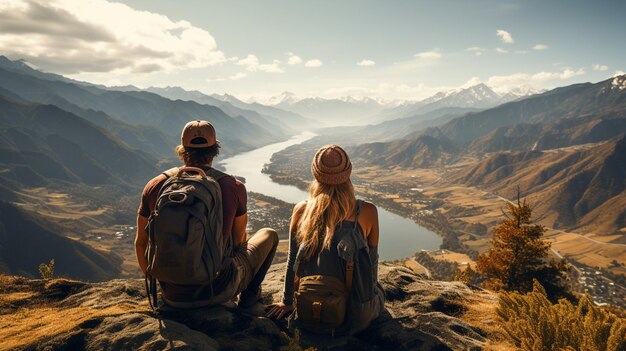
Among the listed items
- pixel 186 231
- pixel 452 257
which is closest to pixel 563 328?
pixel 186 231

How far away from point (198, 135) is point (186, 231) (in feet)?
6.60

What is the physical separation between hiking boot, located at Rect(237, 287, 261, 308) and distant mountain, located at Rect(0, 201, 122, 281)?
132m

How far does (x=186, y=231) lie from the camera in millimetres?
5203

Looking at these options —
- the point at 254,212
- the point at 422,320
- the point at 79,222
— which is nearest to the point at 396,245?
the point at 254,212

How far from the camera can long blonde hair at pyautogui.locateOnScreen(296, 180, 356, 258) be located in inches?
239

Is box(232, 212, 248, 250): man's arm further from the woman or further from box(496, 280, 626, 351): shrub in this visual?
box(496, 280, 626, 351): shrub

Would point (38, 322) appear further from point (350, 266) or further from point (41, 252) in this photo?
point (41, 252)

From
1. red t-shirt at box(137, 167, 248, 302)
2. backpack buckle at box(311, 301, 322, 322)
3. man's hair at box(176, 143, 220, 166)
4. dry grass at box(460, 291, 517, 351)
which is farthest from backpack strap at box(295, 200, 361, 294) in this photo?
dry grass at box(460, 291, 517, 351)

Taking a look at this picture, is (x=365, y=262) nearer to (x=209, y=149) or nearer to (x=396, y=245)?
(x=209, y=149)

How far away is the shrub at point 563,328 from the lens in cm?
577

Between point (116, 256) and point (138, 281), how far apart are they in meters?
158

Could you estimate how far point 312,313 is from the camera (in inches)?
238

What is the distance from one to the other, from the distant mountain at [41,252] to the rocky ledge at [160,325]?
129412mm

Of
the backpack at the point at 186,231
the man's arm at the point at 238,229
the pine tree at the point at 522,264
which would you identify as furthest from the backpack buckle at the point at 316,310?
the pine tree at the point at 522,264
